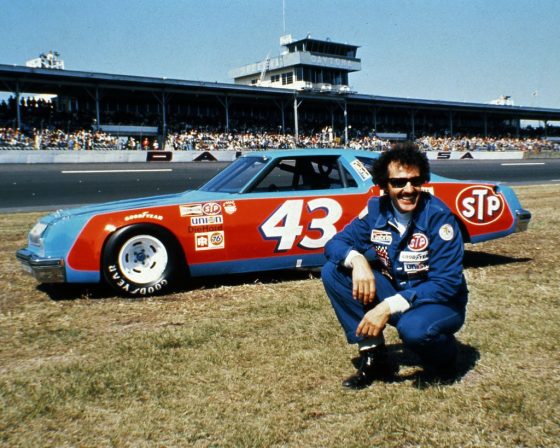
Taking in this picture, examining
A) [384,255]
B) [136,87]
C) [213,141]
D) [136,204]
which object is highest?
[136,87]

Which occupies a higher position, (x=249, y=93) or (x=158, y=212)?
(x=249, y=93)

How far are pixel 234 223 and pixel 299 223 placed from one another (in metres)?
0.61

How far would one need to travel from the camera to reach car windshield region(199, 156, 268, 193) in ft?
18.2

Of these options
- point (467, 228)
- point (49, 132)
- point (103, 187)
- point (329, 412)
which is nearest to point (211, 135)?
point (49, 132)

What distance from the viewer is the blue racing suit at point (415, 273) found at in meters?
2.80

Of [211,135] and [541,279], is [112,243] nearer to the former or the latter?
[541,279]

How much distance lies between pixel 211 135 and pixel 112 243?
33.4m

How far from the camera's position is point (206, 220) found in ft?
17.0

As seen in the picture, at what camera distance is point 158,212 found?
5.07 metres

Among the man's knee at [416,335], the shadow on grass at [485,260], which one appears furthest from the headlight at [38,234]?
the shadow on grass at [485,260]

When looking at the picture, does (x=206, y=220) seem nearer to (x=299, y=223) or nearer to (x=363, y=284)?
(x=299, y=223)

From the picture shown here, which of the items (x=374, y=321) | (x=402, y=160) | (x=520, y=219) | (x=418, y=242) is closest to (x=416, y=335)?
(x=374, y=321)

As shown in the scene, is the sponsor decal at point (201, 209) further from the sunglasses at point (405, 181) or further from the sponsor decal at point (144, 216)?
the sunglasses at point (405, 181)

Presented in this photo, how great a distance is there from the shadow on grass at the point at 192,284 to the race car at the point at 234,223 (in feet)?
1.04
